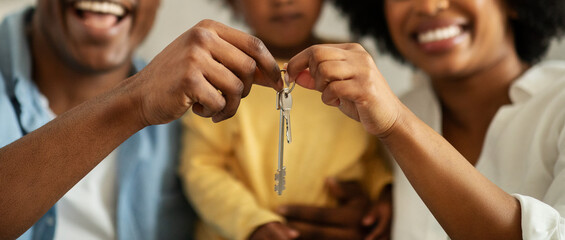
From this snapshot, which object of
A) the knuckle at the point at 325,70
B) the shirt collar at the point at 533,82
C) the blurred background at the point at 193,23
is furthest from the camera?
the blurred background at the point at 193,23

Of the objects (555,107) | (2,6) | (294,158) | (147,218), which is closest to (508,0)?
(555,107)

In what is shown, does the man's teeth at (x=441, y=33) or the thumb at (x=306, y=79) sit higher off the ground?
the thumb at (x=306, y=79)

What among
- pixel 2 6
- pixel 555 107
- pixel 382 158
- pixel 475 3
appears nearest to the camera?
pixel 555 107

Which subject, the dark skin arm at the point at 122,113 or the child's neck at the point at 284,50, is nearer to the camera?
the dark skin arm at the point at 122,113

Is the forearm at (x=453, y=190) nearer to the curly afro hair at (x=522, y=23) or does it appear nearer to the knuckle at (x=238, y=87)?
the knuckle at (x=238, y=87)

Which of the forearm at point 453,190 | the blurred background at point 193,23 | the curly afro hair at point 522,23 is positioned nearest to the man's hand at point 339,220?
the forearm at point 453,190

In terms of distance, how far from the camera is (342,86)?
25.1 inches

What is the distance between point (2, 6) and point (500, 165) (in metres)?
1.42

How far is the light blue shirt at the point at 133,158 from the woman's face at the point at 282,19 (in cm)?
29

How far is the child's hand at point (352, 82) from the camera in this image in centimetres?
64

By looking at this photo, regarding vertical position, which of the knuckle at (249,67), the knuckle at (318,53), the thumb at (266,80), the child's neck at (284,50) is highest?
the knuckle at (318,53)

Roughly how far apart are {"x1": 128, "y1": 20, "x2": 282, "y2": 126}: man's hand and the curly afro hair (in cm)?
67

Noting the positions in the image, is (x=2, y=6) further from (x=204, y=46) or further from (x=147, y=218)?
(x=204, y=46)

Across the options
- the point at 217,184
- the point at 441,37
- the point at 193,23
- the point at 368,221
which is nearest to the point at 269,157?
the point at 217,184
